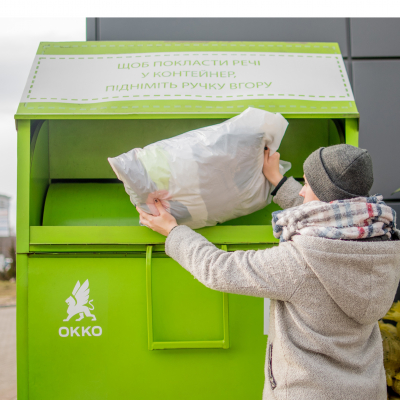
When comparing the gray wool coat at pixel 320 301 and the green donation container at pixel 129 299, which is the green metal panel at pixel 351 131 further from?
the gray wool coat at pixel 320 301

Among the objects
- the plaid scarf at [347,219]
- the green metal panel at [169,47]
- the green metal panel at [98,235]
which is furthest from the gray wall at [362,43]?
the plaid scarf at [347,219]

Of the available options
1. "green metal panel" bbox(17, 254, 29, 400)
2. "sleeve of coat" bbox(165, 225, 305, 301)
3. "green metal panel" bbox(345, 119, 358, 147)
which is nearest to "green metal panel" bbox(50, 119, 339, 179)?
"green metal panel" bbox(345, 119, 358, 147)

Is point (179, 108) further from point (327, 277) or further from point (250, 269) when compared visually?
point (327, 277)

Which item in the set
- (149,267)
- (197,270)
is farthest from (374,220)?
(149,267)

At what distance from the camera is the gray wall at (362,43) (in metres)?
2.21

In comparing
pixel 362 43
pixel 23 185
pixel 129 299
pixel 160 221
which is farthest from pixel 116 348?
pixel 362 43

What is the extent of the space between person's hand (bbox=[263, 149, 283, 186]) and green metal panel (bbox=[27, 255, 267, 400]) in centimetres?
51

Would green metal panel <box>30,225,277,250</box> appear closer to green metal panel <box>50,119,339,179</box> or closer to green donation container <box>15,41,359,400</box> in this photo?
green donation container <box>15,41,359,400</box>

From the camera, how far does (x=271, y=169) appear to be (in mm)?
1397

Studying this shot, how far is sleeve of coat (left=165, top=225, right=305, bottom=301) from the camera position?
899mm

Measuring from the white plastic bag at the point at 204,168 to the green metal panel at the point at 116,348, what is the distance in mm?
307

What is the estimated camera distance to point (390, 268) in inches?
36.1

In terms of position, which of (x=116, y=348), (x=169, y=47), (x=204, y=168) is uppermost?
(x=169, y=47)

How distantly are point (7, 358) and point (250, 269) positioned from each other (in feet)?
13.6
